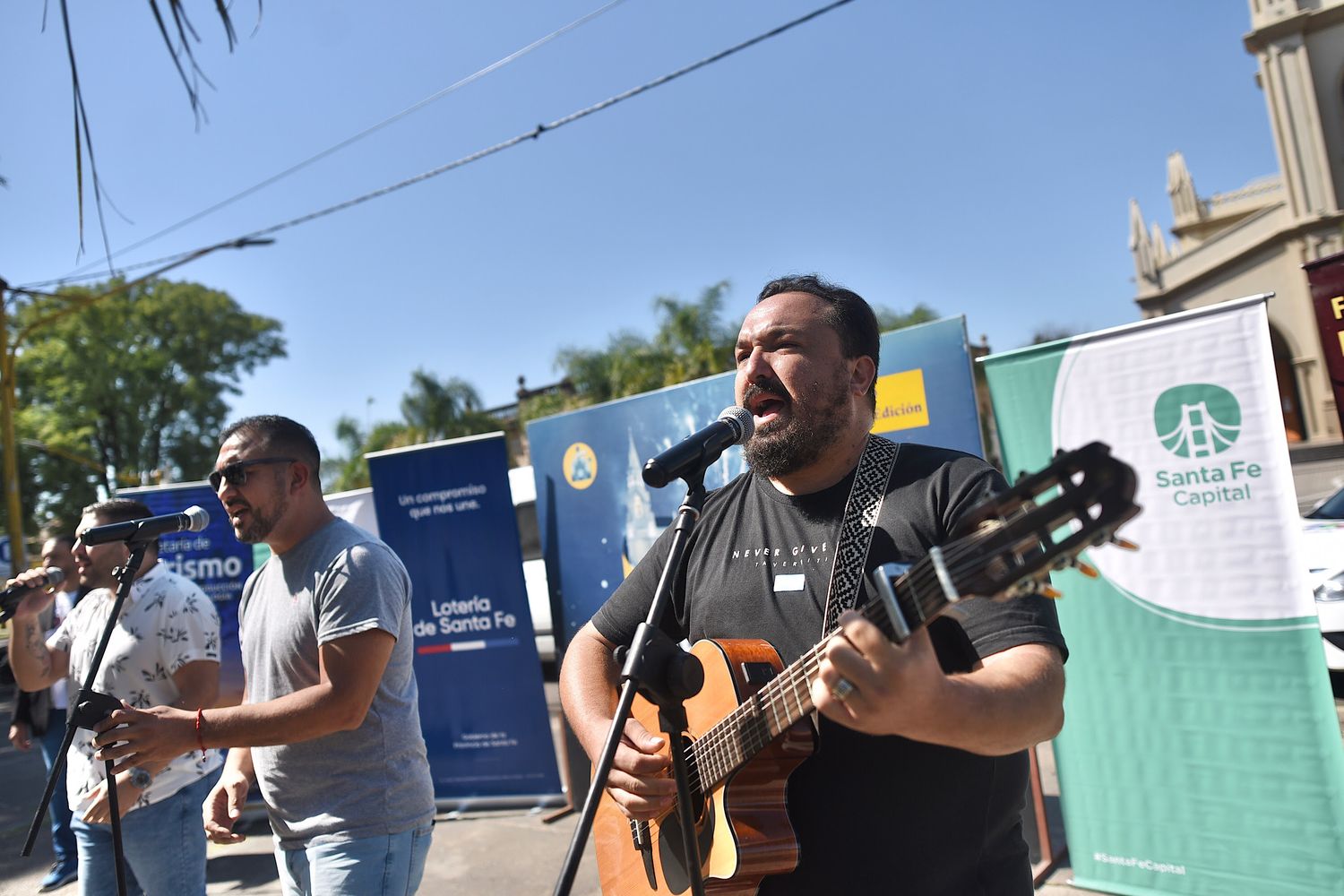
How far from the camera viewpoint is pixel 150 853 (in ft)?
9.94

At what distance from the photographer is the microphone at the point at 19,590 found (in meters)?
3.07

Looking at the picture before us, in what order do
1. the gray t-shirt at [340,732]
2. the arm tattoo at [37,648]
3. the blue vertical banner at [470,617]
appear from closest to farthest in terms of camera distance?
the gray t-shirt at [340,732]
the arm tattoo at [37,648]
the blue vertical banner at [470,617]

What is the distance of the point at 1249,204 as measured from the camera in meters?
40.6

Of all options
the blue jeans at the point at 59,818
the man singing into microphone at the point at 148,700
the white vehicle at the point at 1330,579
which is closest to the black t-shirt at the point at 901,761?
the man singing into microphone at the point at 148,700

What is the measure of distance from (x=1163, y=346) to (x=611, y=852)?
2886 mm

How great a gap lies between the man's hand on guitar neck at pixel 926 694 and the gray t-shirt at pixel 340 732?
1640mm

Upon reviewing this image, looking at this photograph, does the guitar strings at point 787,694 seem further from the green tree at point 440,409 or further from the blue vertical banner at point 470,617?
the green tree at point 440,409

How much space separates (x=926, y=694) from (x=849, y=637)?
0.48 feet

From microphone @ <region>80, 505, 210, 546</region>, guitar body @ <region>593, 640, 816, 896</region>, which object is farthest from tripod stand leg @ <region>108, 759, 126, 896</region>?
guitar body @ <region>593, 640, 816, 896</region>

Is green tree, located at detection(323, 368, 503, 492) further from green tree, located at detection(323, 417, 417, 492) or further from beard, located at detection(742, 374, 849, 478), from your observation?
beard, located at detection(742, 374, 849, 478)

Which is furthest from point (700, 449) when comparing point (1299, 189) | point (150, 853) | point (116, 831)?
point (1299, 189)

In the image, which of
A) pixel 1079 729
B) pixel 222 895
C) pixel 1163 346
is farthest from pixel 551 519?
pixel 1163 346

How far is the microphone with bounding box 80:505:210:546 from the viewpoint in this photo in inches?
108

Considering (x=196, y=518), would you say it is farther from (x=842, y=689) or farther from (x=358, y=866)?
(x=842, y=689)
